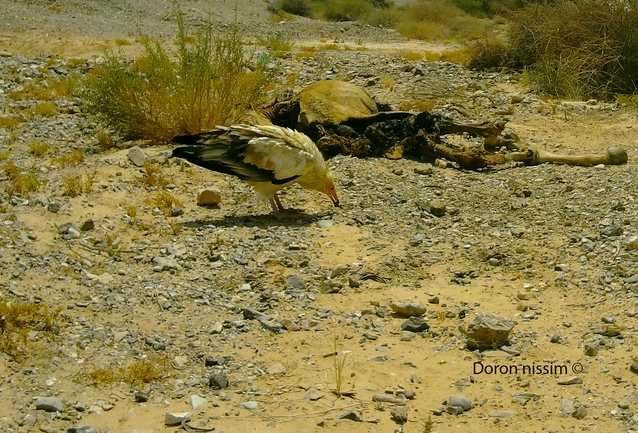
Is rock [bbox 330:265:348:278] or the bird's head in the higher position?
the bird's head

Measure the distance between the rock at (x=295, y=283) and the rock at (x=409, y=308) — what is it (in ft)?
2.66

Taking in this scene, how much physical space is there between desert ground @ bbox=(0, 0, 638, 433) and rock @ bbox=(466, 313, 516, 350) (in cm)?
8

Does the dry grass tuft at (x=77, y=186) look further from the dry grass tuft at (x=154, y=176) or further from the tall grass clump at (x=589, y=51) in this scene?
the tall grass clump at (x=589, y=51)

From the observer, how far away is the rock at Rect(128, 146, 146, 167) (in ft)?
29.4

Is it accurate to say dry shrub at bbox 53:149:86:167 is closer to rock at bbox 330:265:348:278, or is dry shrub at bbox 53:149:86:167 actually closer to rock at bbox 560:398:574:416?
rock at bbox 330:265:348:278

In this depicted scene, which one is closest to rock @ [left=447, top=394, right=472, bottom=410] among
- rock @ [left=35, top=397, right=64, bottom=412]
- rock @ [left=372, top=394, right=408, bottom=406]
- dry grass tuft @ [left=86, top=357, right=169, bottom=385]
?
rock @ [left=372, top=394, right=408, bottom=406]

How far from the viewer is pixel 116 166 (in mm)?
8867

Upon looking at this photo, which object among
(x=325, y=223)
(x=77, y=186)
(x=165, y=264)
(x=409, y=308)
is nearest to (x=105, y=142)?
(x=77, y=186)

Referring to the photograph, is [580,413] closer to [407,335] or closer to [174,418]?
[407,335]

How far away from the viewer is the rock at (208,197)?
820 cm

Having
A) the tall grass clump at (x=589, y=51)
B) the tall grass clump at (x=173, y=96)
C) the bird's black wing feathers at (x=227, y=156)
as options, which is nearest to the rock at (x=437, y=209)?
the bird's black wing feathers at (x=227, y=156)

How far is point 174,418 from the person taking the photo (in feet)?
15.3

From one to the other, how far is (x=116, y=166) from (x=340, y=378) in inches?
185

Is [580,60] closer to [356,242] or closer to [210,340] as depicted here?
[356,242]
